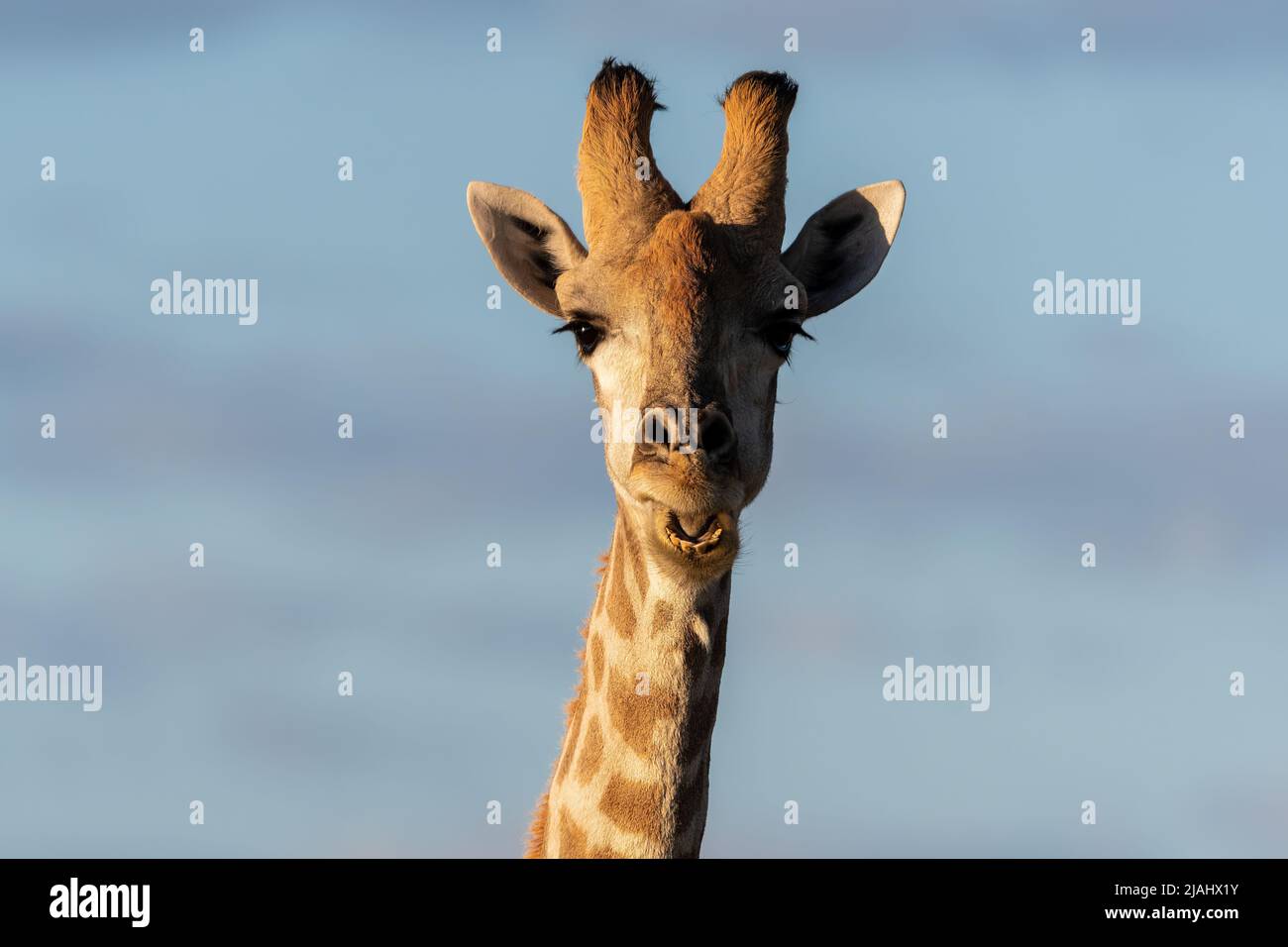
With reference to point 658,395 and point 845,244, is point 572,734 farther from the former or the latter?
point 845,244

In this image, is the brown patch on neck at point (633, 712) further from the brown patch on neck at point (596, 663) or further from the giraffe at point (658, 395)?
the brown patch on neck at point (596, 663)

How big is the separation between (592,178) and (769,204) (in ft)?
4.54

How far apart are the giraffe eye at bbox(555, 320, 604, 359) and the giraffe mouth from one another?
1.84 metres

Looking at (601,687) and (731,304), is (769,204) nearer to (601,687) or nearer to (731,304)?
(731,304)

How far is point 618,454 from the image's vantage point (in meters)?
16.7

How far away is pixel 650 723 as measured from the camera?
16.7 meters

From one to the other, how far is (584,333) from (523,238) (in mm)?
1468

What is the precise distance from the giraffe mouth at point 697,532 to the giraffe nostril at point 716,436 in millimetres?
408

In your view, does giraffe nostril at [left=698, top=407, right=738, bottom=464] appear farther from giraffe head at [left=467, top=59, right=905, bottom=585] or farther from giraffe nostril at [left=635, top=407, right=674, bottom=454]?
giraffe nostril at [left=635, top=407, right=674, bottom=454]

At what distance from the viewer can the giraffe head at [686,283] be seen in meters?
16.1

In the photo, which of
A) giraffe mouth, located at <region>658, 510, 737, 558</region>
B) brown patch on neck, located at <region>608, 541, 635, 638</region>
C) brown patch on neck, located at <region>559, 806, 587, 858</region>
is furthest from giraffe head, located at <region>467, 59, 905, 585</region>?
brown patch on neck, located at <region>559, 806, 587, 858</region>

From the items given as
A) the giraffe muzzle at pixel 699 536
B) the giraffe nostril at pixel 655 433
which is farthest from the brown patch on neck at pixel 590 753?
the giraffe nostril at pixel 655 433

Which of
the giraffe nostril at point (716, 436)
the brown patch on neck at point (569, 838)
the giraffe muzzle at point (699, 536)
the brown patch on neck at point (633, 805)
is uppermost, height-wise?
the giraffe nostril at point (716, 436)
